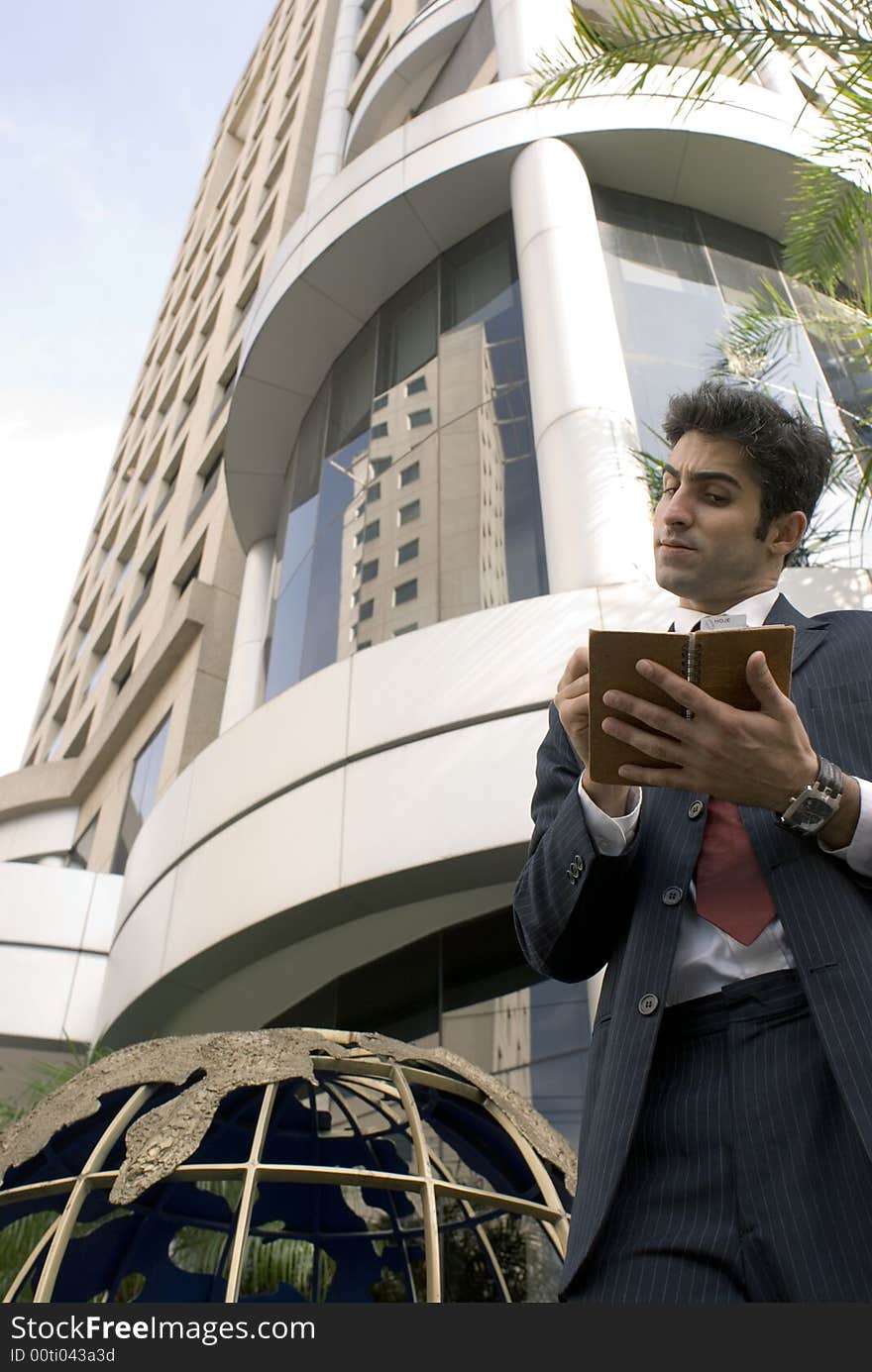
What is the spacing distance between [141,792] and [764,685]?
12748mm

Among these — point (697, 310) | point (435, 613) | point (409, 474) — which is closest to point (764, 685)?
point (435, 613)

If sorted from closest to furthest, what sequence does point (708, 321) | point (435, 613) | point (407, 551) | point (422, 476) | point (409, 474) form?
point (435, 613), point (407, 551), point (422, 476), point (409, 474), point (708, 321)

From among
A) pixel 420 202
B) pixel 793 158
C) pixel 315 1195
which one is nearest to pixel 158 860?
pixel 315 1195

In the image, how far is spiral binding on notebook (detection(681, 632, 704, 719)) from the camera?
1.28 meters

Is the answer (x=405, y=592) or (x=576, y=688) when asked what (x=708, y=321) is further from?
(x=576, y=688)

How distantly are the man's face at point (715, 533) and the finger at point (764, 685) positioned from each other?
1.48 ft

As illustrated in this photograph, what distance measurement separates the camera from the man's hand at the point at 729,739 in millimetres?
1287

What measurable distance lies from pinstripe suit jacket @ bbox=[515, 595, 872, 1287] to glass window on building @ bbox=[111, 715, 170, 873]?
445 inches

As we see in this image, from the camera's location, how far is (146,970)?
7672 mm

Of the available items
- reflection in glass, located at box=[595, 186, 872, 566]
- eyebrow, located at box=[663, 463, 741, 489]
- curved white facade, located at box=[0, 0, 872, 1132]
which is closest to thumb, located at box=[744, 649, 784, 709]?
eyebrow, located at box=[663, 463, 741, 489]

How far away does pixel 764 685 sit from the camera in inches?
50.4

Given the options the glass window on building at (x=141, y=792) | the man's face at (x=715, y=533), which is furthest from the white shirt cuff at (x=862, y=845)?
the glass window on building at (x=141, y=792)

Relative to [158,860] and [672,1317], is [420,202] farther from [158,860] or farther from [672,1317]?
[672,1317]

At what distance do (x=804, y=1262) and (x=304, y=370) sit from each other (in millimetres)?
10397
